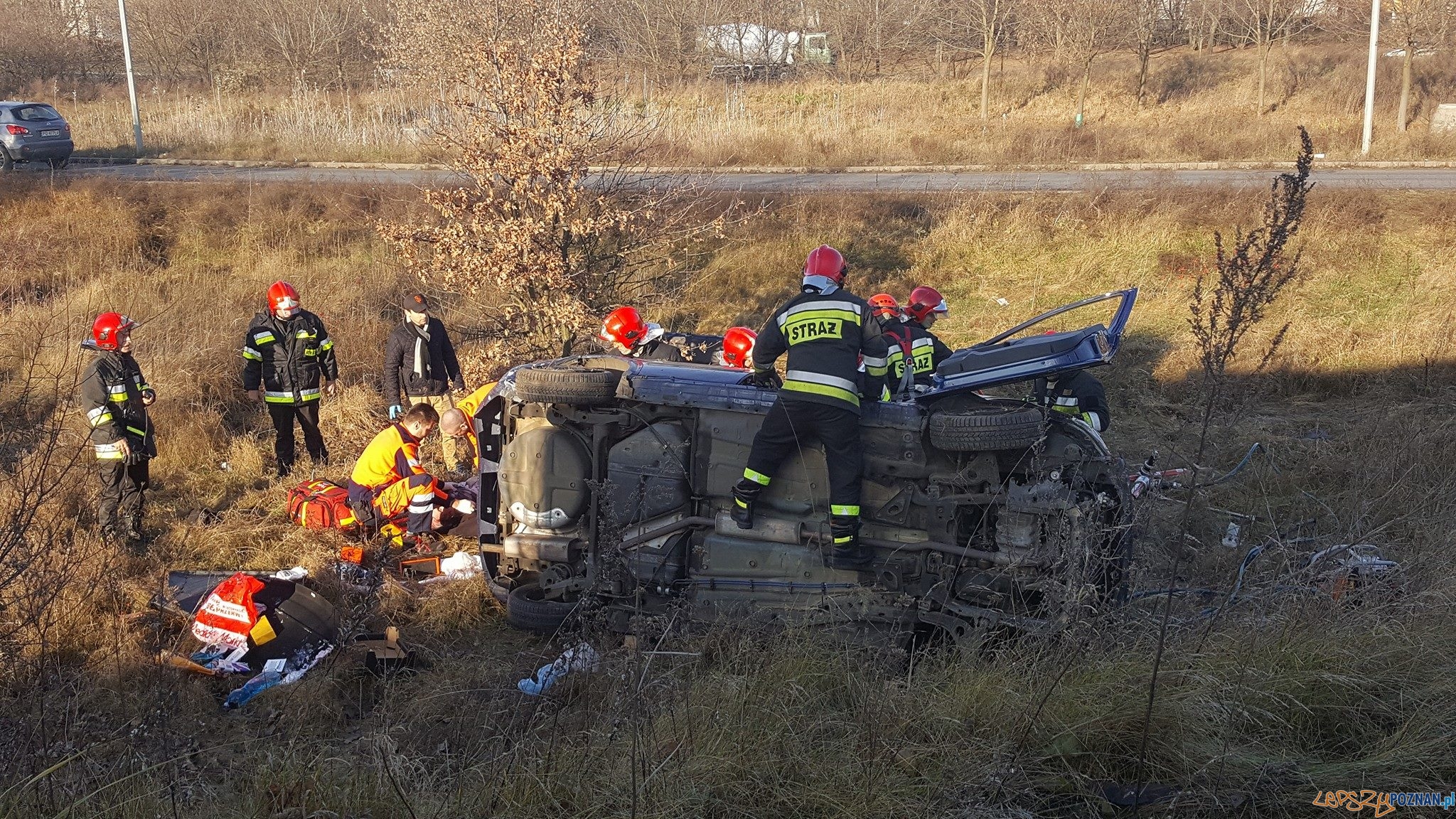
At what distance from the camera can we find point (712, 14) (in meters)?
34.6

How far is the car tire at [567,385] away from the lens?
5.30 m

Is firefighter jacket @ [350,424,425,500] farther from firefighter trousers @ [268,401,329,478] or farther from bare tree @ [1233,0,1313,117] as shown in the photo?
bare tree @ [1233,0,1313,117]

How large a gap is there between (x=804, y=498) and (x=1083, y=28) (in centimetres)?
2508

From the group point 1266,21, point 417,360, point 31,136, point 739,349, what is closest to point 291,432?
point 417,360

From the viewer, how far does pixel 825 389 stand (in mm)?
4859

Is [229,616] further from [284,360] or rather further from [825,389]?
[284,360]

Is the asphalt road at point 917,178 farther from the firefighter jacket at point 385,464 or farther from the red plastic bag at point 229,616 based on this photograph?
the red plastic bag at point 229,616

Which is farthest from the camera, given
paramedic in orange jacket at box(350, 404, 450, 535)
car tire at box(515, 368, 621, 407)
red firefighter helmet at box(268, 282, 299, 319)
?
red firefighter helmet at box(268, 282, 299, 319)

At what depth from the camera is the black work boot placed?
16.6 feet

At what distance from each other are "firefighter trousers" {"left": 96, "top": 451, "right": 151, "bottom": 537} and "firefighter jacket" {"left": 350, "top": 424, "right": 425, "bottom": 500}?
1.46 m

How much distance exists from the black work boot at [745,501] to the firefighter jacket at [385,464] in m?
2.74

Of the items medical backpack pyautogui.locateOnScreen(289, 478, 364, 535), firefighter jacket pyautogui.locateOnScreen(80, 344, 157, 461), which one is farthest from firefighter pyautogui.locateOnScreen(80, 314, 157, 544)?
medical backpack pyautogui.locateOnScreen(289, 478, 364, 535)

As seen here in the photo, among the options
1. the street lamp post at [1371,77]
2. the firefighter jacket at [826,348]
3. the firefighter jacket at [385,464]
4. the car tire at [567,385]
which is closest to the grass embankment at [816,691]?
the firefighter jacket at [385,464]

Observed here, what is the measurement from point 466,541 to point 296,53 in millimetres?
31683
